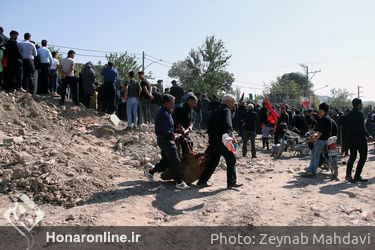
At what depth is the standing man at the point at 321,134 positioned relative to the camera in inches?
285

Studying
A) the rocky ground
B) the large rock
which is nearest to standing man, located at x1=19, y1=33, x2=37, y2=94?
the rocky ground

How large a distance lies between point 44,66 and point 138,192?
6.63 meters

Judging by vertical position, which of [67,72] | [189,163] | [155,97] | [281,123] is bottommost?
[189,163]

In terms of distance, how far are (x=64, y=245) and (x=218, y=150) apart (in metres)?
3.26

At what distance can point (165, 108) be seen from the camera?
5840 millimetres

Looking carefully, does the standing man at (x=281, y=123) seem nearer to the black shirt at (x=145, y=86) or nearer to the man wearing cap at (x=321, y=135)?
the man wearing cap at (x=321, y=135)

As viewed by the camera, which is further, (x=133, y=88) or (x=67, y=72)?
(x=67, y=72)

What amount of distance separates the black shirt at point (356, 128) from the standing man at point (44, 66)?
899cm

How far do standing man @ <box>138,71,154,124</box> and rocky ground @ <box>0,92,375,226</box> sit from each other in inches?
107

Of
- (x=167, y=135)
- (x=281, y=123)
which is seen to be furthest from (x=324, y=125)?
(x=281, y=123)

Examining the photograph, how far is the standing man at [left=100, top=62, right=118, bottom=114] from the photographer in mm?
10836

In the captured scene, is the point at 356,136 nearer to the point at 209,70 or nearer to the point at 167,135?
the point at 167,135

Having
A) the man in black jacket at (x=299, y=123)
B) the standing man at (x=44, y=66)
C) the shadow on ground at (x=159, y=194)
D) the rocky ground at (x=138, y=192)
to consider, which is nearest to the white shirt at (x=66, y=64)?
the standing man at (x=44, y=66)

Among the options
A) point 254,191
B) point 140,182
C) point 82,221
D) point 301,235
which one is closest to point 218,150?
point 254,191
